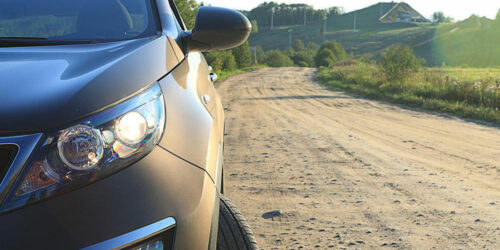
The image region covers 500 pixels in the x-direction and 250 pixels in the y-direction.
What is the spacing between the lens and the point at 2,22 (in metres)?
2.21

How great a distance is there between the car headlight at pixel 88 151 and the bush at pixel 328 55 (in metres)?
60.3

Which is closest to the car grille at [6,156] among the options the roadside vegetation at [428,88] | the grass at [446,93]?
the grass at [446,93]

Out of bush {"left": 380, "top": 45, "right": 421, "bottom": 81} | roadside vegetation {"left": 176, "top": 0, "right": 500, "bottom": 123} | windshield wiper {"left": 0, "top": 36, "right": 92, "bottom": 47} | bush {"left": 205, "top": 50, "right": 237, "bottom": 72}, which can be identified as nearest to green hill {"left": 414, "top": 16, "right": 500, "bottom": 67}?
roadside vegetation {"left": 176, "top": 0, "right": 500, "bottom": 123}

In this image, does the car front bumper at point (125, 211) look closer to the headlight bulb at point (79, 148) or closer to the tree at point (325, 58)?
the headlight bulb at point (79, 148)

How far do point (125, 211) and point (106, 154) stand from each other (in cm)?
16

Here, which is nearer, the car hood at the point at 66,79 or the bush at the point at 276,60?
the car hood at the point at 66,79

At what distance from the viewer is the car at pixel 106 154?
1028 millimetres

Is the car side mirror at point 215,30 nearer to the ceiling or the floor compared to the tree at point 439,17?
nearer to the floor

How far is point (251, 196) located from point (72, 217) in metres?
2.72

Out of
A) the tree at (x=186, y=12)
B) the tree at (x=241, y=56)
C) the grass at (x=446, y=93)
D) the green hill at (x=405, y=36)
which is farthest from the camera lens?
the green hill at (x=405, y=36)

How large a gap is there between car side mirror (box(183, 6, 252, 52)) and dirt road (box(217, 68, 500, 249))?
4.33ft

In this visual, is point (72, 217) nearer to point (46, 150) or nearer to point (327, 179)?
point (46, 150)

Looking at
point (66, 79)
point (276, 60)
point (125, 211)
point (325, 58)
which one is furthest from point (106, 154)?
point (276, 60)

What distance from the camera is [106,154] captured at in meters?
1.14
